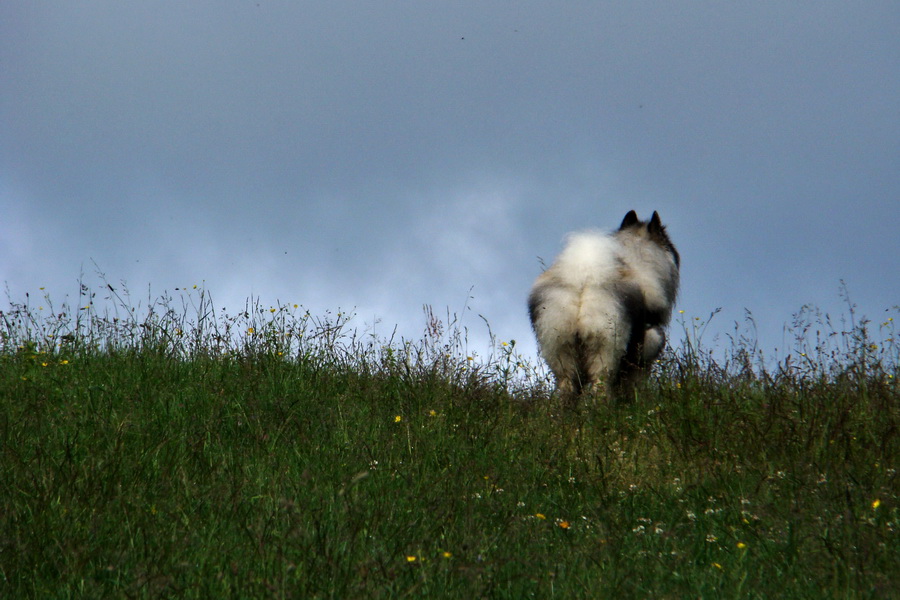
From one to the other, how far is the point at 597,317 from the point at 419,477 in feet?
10.6

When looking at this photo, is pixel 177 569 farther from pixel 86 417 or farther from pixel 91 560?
pixel 86 417

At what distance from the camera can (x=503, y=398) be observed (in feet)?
19.6

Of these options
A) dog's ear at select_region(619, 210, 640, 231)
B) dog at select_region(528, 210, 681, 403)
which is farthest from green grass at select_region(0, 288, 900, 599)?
dog's ear at select_region(619, 210, 640, 231)

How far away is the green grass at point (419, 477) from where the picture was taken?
9.39 ft

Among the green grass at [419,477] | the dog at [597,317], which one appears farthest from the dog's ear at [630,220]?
the green grass at [419,477]

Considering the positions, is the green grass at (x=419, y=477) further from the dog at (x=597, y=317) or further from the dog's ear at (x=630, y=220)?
the dog's ear at (x=630, y=220)

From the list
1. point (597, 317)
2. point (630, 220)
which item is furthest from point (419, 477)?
point (630, 220)

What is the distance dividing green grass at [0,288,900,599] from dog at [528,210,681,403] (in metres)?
0.57

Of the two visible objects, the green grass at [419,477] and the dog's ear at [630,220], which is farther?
the dog's ear at [630,220]

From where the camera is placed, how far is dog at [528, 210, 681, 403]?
274 inches

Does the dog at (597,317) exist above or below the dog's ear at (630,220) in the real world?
below

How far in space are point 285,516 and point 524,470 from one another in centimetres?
170

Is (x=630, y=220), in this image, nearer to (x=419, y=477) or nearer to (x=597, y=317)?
(x=597, y=317)

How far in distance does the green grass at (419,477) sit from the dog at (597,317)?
1.86ft
